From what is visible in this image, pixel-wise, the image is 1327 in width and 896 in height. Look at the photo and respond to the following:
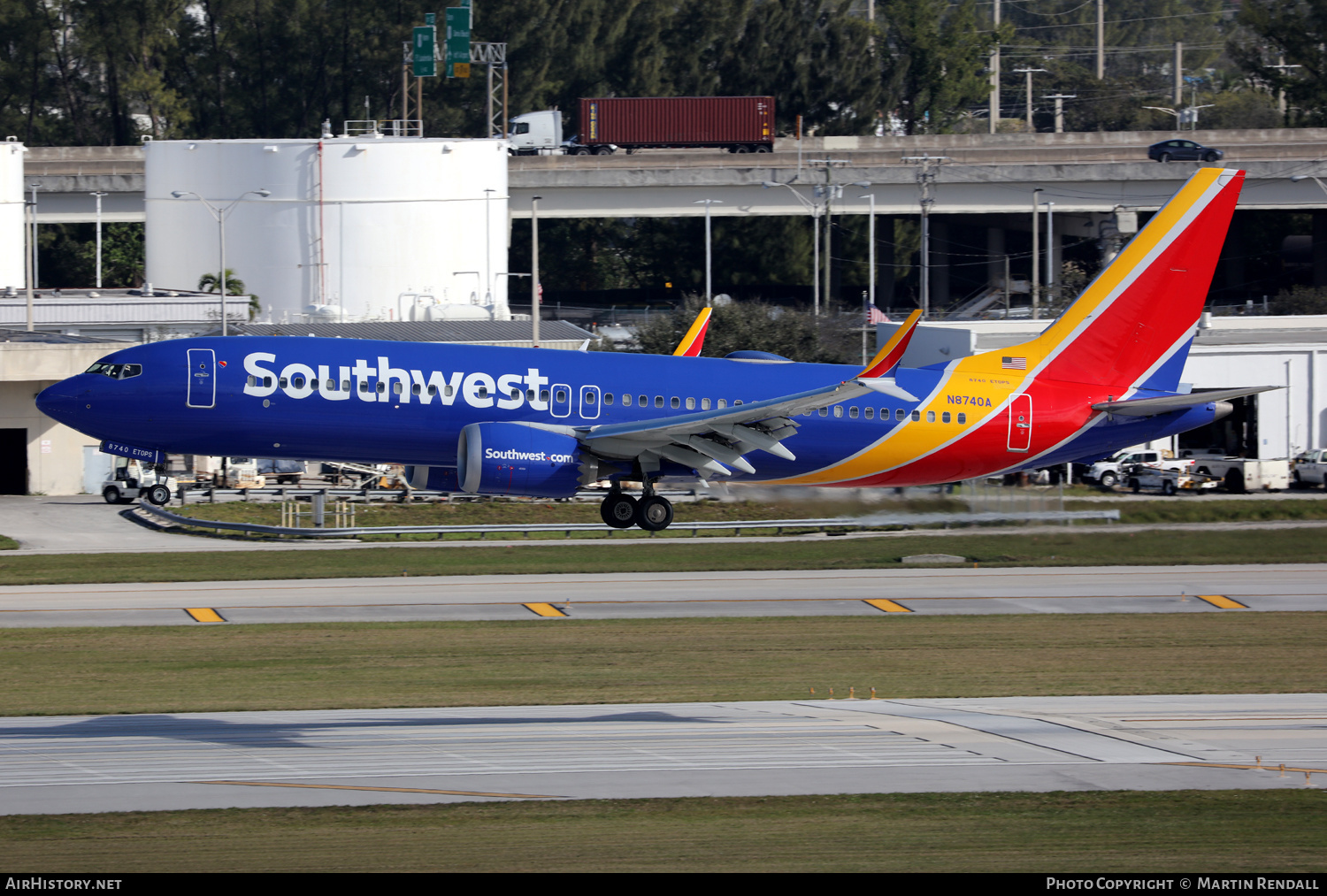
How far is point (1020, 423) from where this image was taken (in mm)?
38656

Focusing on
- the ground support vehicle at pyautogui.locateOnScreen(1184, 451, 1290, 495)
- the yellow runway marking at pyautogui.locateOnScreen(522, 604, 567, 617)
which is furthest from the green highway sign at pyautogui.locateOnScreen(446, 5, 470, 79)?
the yellow runway marking at pyautogui.locateOnScreen(522, 604, 567, 617)

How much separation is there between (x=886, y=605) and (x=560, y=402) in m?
14.4

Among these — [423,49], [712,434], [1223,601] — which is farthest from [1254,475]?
[423,49]

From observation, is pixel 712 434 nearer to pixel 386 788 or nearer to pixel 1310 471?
pixel 386 788

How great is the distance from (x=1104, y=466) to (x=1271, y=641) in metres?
39.0

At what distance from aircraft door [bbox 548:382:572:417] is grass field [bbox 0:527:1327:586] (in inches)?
613

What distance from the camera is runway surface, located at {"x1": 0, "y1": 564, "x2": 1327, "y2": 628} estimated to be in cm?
4216

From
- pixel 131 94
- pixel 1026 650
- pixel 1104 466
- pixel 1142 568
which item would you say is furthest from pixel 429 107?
pixel 1026 650

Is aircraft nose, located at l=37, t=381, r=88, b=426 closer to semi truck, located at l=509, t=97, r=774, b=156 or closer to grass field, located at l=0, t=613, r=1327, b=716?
grass field, located at l=0, t=613, r=1327, b=716

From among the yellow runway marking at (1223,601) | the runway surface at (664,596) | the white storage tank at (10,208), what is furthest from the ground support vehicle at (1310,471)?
the white storage tank at (10,208)

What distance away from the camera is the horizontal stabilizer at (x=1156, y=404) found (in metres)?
37.2

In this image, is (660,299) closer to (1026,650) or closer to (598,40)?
(598,40)

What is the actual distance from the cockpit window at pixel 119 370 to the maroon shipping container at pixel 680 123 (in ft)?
313

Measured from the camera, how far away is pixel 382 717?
3030 cm
